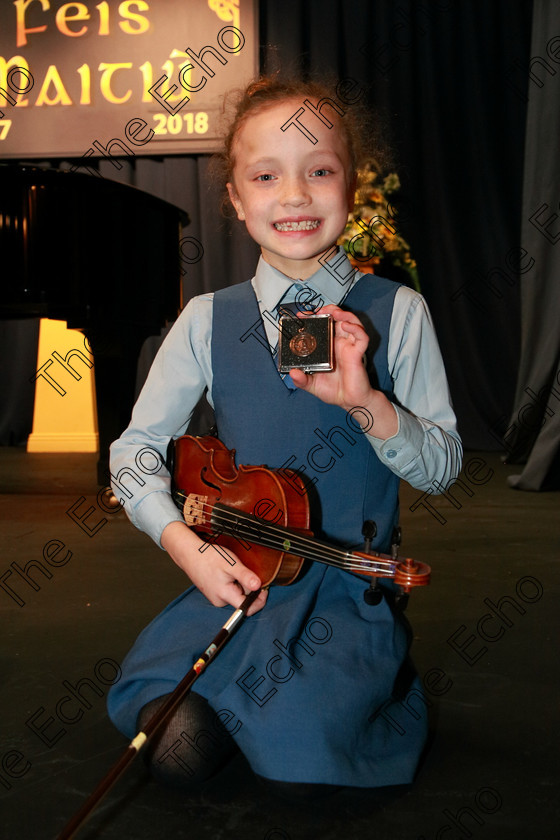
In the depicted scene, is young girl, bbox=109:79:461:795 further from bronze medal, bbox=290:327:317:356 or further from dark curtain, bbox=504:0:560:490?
dark curtain, bbox=504:0:560:490

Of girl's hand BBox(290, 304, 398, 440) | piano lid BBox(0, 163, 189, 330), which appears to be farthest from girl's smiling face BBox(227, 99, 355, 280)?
piano lid BBox(0, 163, 189, 330)

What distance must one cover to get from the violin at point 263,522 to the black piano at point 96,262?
193 cm

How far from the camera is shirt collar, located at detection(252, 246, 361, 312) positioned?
4.41 feet

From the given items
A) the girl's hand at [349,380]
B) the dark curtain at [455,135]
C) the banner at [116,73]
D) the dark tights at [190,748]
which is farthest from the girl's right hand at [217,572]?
the banner at [116,73]

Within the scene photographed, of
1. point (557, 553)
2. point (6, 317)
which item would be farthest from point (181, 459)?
point (6, 317)

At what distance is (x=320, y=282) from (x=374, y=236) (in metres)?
3.27

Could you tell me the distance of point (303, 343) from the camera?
111 centimetres

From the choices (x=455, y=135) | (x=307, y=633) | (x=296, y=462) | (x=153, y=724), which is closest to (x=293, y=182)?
(x=296, y=462)

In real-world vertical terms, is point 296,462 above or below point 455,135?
below

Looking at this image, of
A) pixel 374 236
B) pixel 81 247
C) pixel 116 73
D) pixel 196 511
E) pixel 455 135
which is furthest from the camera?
pixel 116 73

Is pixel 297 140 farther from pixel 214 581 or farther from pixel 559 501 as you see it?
pixel 559 501

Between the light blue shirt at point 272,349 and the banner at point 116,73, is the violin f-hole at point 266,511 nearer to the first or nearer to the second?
the light blue shirt at point 272,349

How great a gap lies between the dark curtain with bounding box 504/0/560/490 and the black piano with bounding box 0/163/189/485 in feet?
5.44

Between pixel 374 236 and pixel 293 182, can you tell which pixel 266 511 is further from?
pixel 374 236
